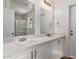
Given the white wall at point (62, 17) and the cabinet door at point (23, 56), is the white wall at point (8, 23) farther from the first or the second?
the white wall at point (62, 17)

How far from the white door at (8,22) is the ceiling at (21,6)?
14 cm

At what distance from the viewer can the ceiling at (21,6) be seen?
6.01ft

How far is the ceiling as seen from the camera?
1833mm

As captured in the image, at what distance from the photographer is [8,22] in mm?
1710

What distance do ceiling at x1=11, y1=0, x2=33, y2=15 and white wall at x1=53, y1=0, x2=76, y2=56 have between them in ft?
5.50

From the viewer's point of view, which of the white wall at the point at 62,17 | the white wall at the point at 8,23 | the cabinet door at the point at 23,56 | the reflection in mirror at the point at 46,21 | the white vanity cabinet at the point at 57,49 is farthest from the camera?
the white wall at the point at 62,17

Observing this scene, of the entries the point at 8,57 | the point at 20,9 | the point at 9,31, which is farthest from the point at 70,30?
the point at 8,57

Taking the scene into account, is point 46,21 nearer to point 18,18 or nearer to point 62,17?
point 62,17

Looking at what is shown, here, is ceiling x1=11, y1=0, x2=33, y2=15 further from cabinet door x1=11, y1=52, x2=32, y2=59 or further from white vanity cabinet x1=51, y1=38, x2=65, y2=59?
white vanity cabinet x1=51, y1=38, x2=65, y2=59

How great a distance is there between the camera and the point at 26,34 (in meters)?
2.22

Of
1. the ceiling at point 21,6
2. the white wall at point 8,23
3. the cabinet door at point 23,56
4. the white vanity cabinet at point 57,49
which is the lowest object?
the white vanity cabinet at point 57,49

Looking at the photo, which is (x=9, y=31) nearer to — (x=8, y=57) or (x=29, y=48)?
(x=29, y=48)

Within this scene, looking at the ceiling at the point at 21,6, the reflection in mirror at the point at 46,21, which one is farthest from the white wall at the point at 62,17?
the ceiling at the point at 21,6

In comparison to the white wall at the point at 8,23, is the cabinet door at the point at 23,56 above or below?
below
